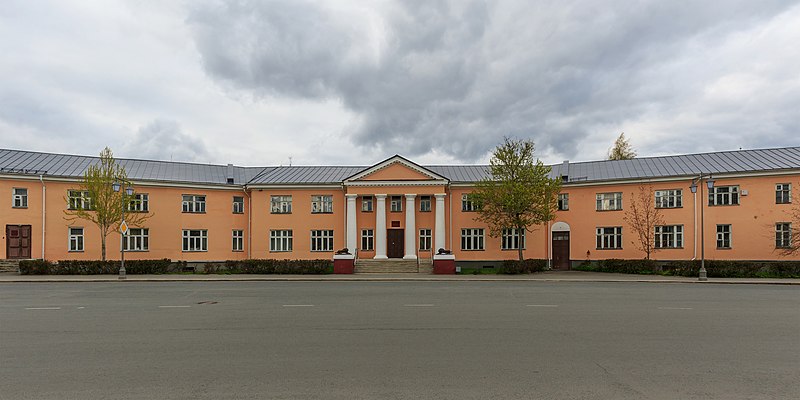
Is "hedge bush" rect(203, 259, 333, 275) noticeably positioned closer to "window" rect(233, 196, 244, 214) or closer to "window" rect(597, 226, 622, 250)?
"window" rect(233, 196, 244, 214)

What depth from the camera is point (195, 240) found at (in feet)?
110

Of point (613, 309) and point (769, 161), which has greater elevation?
point (769, 161)

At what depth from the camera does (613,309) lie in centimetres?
1305

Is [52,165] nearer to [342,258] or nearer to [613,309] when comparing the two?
[342,258]

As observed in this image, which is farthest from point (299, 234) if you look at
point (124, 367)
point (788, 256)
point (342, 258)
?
point (788, 256)

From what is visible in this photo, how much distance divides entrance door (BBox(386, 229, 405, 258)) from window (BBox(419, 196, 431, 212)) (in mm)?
2375

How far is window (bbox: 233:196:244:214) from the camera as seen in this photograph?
1373 inches

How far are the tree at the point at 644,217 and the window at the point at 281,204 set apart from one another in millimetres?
24788

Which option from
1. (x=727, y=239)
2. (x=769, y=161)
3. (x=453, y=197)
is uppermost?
(x=769, y=161)

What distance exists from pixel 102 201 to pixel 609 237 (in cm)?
3484

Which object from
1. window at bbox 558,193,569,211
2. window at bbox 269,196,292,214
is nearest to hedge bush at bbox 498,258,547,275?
window at bbox 558,193,569,211

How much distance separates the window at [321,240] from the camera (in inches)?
1347

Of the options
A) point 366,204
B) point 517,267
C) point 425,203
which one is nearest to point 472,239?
point 425,203

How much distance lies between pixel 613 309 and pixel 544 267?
63.6ft
